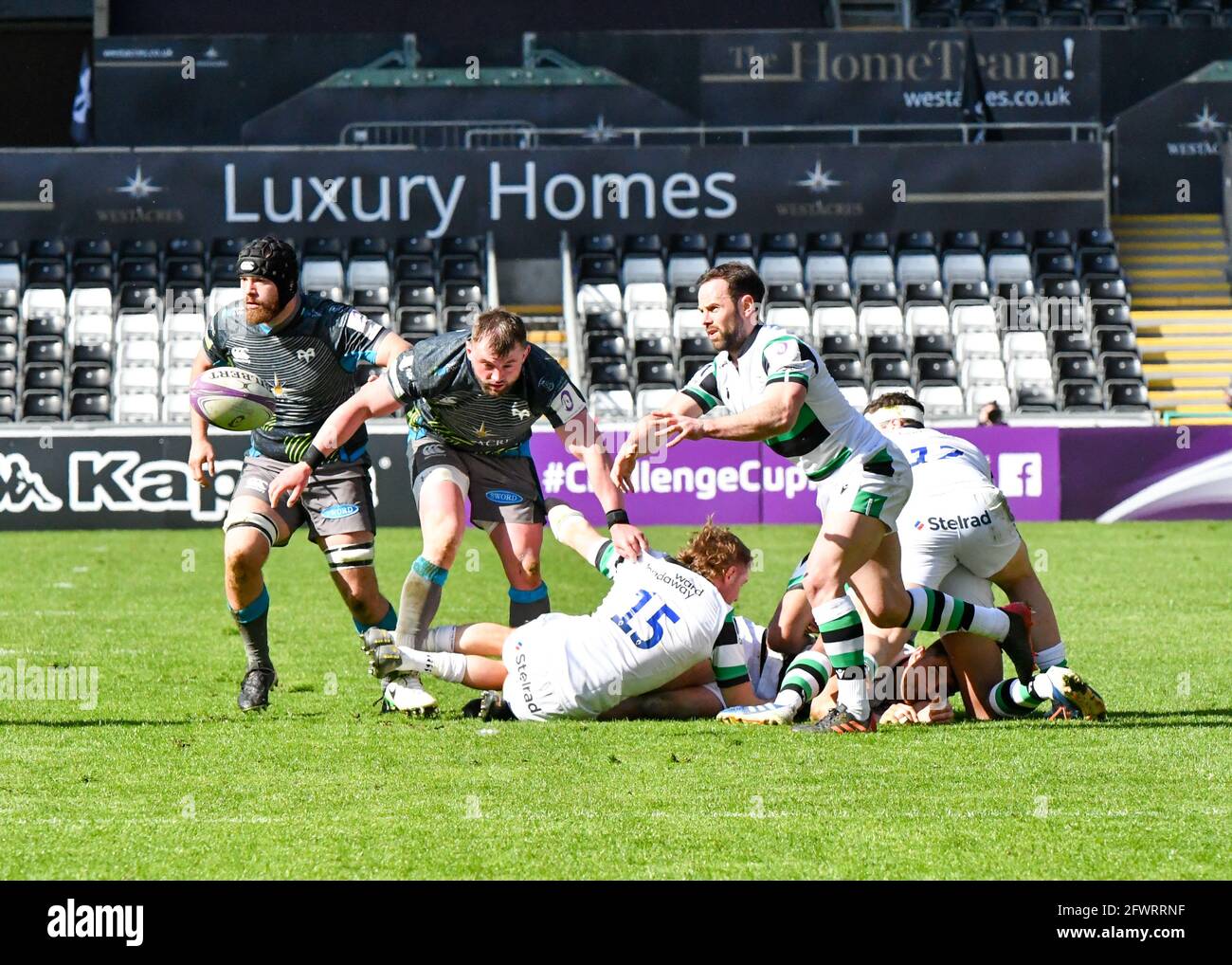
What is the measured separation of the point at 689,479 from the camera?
22250 mm

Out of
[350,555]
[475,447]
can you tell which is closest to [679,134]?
[475,447]

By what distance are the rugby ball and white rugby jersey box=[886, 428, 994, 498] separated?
309 centimetres

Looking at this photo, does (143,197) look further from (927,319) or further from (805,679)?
(805,679)

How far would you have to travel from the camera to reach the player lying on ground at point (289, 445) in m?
8.69

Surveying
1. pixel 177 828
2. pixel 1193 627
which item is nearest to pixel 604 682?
pixel 177 828

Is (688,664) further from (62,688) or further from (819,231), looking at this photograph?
(819,231)

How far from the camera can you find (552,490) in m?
21.8

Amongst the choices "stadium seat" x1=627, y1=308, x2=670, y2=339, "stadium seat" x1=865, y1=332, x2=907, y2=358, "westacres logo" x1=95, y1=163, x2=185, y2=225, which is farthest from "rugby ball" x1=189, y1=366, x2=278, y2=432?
"westacres logo" x1=95, y1=163, x2=185, y2=225

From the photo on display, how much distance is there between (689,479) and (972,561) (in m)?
13.7

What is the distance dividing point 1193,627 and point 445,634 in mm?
5903

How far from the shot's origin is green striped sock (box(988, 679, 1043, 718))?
8102mm

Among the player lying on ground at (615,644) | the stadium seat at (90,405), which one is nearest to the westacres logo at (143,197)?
the stadium seat at (90,405)

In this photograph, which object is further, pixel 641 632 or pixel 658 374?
pixel 658 374

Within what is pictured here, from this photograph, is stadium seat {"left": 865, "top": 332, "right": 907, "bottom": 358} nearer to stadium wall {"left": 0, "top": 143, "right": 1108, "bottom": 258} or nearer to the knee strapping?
stadium wall {"left": 0, "top": 143, "right": 1108, "bottom": 258}
